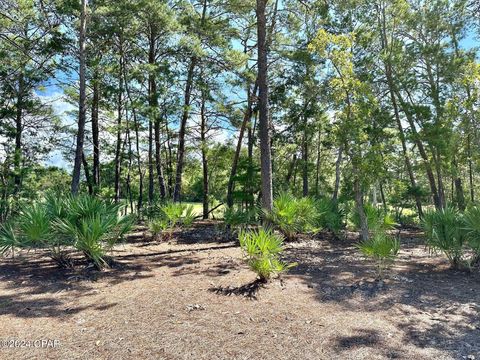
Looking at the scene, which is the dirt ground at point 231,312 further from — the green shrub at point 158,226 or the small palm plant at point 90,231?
the green shrub at point 158,226

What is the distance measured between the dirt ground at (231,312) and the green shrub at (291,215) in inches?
66.1

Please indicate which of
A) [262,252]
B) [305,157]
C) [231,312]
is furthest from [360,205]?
[305,157]


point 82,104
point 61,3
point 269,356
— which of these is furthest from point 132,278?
point 61,3

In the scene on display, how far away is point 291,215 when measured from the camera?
8.49 metres

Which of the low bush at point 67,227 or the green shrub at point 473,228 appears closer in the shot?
the low bush at point 67,227

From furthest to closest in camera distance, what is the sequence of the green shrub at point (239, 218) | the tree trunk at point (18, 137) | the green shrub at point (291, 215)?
the tree trunk at point (18, 137) → the green shrub at point (239, 218) → the green shrub at point (291, 215)

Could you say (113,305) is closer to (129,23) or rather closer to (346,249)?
(346,249)

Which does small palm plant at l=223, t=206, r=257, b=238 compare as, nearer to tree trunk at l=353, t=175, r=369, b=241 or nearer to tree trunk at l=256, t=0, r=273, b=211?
tree trunk at l=256, t=0, r=273, b=211

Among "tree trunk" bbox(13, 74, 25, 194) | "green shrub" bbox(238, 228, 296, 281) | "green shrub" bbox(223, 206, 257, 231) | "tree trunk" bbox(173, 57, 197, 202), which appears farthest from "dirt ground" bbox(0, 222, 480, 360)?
"tree trunk" bbox(13, 74, 25, 194)

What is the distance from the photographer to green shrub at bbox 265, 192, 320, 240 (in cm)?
847

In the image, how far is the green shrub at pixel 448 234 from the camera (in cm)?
631

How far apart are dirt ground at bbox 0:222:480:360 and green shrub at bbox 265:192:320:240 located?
5.51 feet

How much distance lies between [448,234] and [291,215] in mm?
3403

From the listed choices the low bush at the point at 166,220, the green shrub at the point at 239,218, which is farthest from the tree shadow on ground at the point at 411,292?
the low bush at the point at 166,220
